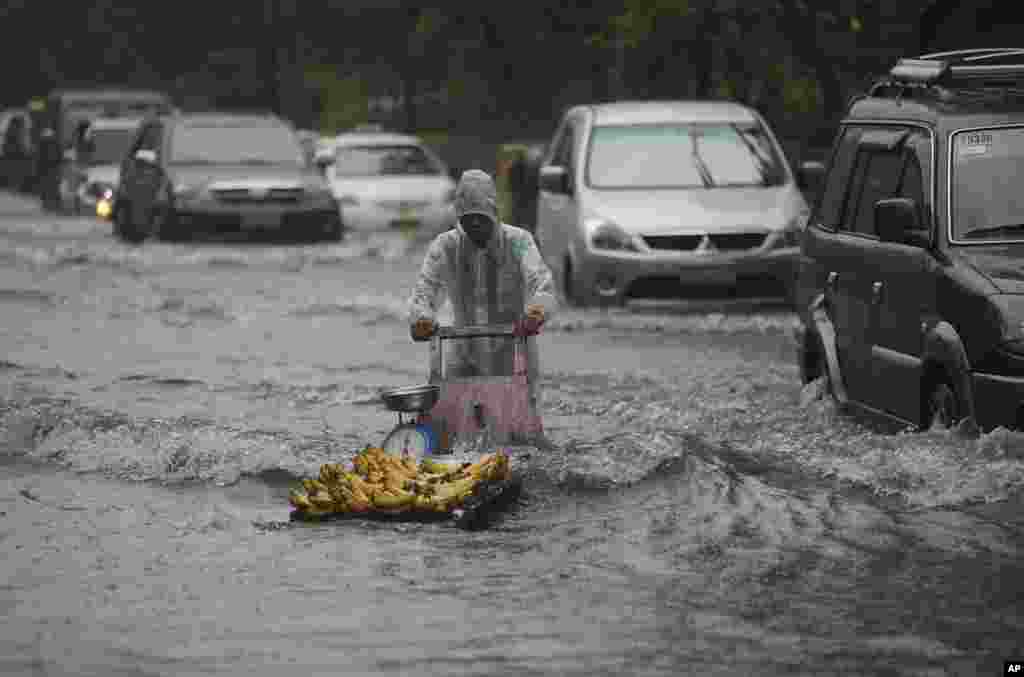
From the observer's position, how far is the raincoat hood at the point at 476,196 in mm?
10430

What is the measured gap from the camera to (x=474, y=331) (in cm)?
1023

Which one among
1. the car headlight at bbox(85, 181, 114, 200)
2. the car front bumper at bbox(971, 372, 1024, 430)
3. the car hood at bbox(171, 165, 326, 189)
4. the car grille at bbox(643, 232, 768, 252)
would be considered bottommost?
the car headlight at bbox(85, 181, 114, 200)

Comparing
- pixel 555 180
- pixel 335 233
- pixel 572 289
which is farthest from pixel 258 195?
pixel 572 289

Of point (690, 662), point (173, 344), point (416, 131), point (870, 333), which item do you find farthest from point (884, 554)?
point (416, 131)

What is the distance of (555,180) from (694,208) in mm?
A: 1211

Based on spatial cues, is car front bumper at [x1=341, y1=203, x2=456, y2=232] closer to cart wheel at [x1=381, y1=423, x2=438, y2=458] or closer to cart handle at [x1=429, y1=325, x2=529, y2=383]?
cart handle at [x1=429, y1=325, x2=529, y2=383]

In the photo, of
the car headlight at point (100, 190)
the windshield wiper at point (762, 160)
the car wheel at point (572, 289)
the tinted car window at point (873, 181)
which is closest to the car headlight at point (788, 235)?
the windshield wiper at point (762, 160)

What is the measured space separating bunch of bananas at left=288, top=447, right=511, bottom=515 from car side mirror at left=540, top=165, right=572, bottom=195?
377 inches

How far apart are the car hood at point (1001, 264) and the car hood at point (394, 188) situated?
853 inches

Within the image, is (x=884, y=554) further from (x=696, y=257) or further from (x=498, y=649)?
(x=696, y=257)

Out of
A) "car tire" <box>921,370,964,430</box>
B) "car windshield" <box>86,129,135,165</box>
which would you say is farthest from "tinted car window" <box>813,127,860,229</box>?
"car windshield" <box>86,129,135,165</box>

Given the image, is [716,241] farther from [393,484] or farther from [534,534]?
[534,534]

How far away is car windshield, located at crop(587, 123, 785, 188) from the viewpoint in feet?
63.9

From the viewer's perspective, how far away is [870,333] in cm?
1137
